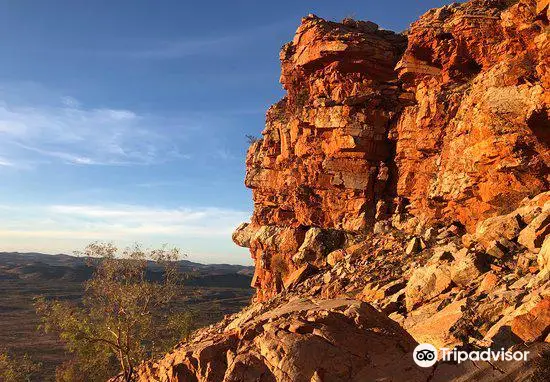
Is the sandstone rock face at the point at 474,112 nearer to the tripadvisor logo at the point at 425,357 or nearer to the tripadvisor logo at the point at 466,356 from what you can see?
the tripadvisor logo at the point at 466,356

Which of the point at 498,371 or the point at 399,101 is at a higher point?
the point at 399,101

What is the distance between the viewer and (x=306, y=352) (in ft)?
32.8

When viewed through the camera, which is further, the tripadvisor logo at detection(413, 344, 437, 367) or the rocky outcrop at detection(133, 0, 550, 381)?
the rocky outcrop at detection(133, 0, 550, 381)

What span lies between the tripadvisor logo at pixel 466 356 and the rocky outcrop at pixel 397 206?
23 cm

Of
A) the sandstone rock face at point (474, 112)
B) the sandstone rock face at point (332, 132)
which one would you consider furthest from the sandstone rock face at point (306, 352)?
the sandstone rock face at point (332, 132)

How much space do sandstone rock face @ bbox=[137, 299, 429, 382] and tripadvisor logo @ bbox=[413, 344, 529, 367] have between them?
0.89 feet

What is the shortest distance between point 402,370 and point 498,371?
2013 millimetres

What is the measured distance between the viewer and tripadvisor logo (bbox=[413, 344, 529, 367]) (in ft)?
30.5

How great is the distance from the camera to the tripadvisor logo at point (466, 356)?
30.5ft

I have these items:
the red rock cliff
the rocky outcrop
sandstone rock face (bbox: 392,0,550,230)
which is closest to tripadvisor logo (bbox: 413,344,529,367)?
the rocky outcrop

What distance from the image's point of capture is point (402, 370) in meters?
9.56

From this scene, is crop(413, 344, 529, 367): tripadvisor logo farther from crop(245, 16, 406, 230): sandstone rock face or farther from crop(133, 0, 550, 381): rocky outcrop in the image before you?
crop(245, 16, 406, 230): sandstone rock face

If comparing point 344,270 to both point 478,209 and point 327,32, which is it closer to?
point 478,209

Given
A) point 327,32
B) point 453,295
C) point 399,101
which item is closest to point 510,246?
point 453,295
